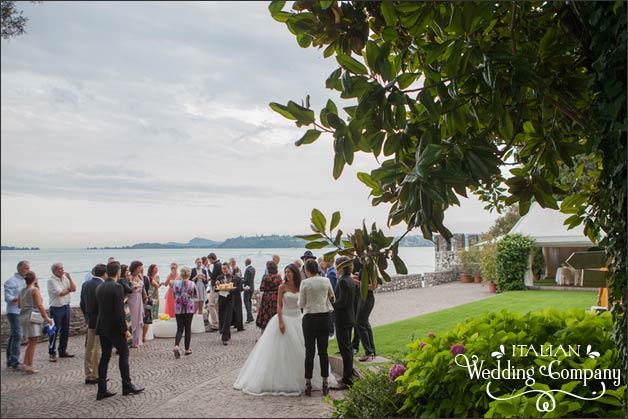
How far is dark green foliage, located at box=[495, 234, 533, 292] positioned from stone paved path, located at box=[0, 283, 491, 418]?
1192 centimetres

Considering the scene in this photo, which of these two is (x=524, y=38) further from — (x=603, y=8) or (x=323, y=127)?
(x=323, y=127)

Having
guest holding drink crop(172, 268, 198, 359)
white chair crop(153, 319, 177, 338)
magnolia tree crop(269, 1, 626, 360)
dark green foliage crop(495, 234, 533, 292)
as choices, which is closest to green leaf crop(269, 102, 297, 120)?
magnolia tree crop(269, 1, 626, 360)

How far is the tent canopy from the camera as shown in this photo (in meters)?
17.1

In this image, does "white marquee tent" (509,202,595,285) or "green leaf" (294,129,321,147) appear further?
"white marquee tent" (509,202,595,285)

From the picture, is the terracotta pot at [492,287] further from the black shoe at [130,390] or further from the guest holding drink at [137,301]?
the black shoe at [130,390]

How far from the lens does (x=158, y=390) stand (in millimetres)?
6324

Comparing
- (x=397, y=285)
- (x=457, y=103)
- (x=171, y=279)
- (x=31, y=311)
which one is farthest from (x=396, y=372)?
(x=397, y=285)

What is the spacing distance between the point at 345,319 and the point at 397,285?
13.9 metres

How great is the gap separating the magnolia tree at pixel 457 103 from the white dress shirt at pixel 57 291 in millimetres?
7399

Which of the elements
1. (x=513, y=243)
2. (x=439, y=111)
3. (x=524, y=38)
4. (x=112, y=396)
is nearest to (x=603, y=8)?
(x=524, y=38)

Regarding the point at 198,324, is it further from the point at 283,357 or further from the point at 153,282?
the point at 283,357

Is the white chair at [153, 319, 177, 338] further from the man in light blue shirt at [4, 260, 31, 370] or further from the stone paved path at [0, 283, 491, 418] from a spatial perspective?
the man in light blue shirt at [4, 260, 31, 370]

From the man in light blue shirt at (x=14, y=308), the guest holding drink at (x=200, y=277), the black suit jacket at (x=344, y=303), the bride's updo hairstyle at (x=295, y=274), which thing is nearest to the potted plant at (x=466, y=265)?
the guest holding drink at (x=200, y=277)

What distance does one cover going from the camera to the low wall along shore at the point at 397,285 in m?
10.1
